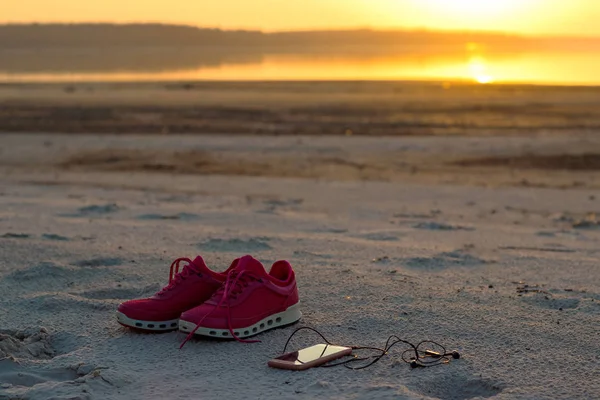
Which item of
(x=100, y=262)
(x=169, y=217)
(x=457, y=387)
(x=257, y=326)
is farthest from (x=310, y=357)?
(x=169, y=217)

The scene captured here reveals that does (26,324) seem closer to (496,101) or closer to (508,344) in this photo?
(508,344)

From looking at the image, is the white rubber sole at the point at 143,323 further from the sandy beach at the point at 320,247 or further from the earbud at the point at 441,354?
the earbud at the point at 441,354

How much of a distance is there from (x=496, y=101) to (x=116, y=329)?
2056 cm

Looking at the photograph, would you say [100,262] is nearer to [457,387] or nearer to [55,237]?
[55,237]

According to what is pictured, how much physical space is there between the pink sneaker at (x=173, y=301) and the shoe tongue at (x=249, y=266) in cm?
10

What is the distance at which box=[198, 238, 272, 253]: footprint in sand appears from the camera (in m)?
6.57

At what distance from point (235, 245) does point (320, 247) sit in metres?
0.67

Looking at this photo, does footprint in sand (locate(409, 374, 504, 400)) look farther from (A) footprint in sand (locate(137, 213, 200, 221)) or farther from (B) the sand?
(A) footprint in sand (locate(137, 213, 200, 221))

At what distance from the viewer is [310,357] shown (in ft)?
13.3

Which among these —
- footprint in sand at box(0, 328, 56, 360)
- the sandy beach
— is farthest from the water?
footprint in sand at box(0, 328, 56, 360)

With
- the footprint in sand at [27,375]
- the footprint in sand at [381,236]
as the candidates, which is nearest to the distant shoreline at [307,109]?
the footprint in sand at [381,236]

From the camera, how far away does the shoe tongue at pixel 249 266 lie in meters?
4.43

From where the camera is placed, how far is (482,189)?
10750 millimetres

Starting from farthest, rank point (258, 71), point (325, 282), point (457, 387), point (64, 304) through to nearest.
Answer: point (258, 71) < point (325, 282) < point (64, 304) < point (457, 387)
